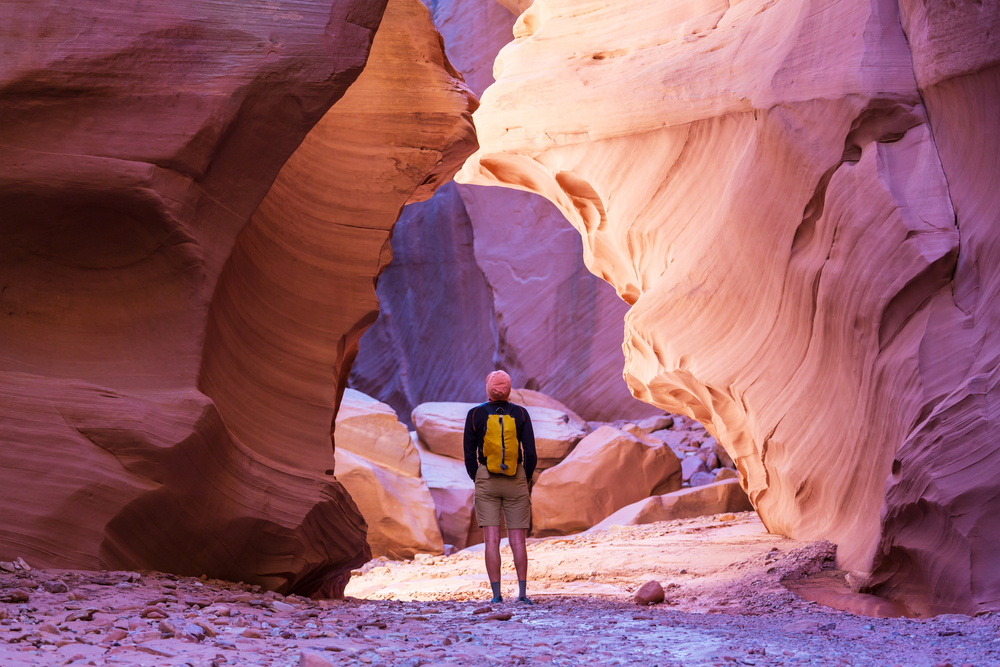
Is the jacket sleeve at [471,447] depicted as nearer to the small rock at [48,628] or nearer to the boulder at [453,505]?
the small rock at [48,628]

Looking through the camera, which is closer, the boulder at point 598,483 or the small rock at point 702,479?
the boulder at point 598,483

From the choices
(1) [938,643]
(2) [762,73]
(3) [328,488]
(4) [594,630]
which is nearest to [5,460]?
(3) [328,488]

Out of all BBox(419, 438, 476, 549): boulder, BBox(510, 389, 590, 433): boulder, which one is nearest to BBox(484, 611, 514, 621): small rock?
BBox(419, 438, 476, 549): boulder

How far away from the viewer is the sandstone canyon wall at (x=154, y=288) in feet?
13.6

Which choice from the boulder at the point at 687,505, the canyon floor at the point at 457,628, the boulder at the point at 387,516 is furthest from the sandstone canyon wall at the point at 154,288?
the boulder at the point at 387,516

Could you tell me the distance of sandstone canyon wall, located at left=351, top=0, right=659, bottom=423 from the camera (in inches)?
742

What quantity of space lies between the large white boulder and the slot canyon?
4.54m

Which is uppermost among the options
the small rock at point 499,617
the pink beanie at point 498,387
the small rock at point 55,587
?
the pink beanie at point 498,387

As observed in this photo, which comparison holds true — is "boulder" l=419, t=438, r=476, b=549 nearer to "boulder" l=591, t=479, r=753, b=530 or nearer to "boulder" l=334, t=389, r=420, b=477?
"boulder" l=334, t=389, r=420, b=477

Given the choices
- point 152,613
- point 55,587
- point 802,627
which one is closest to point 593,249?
point 802,627

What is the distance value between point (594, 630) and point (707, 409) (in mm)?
5123

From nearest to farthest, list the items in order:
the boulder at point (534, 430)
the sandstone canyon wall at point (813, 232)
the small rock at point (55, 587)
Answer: the small rock at point (55, 587)
the sandstone canyon wall at point (813, 232)
the boulder at point (534, 430)

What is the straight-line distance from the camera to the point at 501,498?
16.4 feet

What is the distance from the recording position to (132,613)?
3.09 meters
